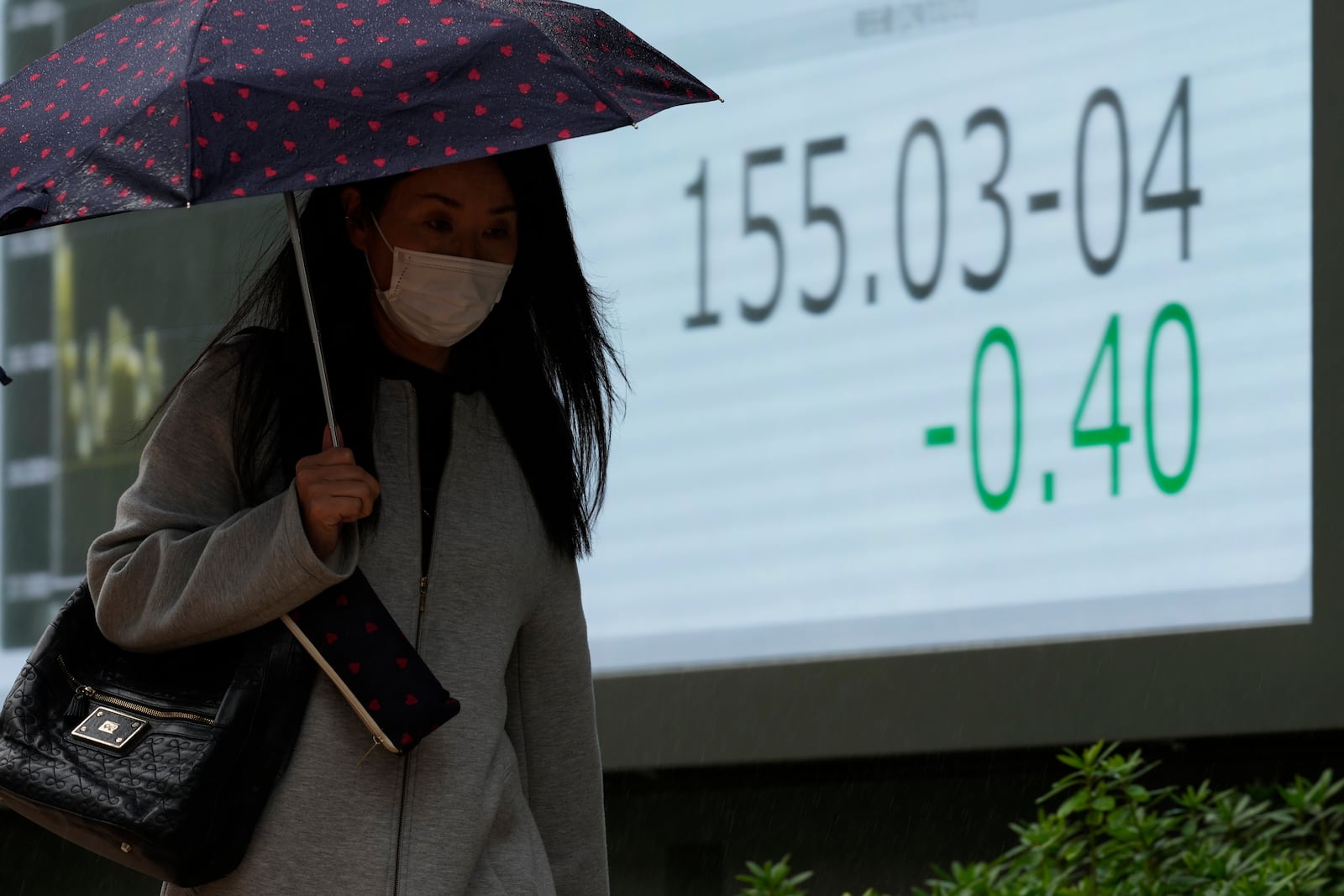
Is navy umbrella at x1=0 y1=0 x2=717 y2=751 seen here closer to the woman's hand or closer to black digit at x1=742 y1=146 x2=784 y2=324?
the woman's hand

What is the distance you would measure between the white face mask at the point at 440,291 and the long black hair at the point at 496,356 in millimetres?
98

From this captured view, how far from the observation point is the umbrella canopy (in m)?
2.15

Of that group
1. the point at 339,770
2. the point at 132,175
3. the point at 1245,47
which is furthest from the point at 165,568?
the point at 1245,47

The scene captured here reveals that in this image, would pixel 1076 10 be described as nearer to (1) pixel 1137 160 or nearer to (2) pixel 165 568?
(1) pixel 1137 160

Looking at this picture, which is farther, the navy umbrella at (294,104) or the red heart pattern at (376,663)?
the red heart pattern at (376,663)

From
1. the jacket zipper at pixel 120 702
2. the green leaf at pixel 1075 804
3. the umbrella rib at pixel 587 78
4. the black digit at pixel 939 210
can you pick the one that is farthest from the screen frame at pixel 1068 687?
the jacket zipper at pixel 120 702

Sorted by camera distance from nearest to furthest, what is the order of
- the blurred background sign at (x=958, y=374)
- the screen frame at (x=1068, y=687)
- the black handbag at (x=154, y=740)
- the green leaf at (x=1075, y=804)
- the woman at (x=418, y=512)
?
the black handbag at (x=154, y=740) → the woman at (x=418, y=512) → the green leaf at (x=1075, y=804) → the screen frame at (x=1068, y=687) → the blurred background sign at (x=958, y=374)

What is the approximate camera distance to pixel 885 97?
5.05 meters

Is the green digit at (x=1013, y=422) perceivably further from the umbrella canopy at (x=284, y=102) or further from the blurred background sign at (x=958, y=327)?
the umbrella canopy at (x=284, y=102)

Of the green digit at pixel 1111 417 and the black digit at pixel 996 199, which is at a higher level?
the black digit at pixel 996 199

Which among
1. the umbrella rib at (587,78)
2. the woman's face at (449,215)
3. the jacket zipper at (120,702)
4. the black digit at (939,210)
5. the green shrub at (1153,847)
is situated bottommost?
the green shrub at (1153,847)

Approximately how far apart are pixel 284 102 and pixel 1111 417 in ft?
9.41

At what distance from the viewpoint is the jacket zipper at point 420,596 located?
7.81 feet

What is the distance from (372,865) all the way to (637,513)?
2985 mm
